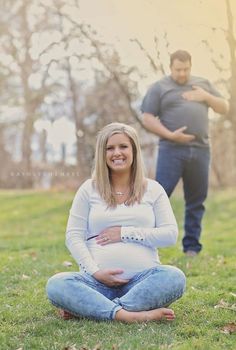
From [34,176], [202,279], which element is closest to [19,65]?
[34,176]

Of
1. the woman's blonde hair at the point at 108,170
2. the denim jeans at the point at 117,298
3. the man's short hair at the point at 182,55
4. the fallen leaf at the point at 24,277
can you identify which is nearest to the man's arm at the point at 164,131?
the man's short hair at the point at 182,55

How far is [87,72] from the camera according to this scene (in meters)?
15.1

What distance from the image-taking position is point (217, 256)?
20.4 ft

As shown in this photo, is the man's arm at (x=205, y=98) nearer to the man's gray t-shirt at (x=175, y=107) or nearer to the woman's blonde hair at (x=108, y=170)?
the man's gray t-shirt at (x=175, y=107)

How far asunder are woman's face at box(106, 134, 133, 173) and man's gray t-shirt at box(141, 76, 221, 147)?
2.01 m

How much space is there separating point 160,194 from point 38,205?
9.20m

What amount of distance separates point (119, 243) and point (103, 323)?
1.55 ft

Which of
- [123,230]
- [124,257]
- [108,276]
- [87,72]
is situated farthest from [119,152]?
[87,72]

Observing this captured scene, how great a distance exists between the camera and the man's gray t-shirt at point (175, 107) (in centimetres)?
555

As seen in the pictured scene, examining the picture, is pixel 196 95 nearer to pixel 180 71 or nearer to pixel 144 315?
A: pixel 180 71

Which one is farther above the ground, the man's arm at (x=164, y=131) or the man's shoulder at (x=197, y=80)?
the man's shoulder at (x=197, y=80)

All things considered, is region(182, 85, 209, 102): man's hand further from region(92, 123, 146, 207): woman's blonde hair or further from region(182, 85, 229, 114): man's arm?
region(92, 123, 146, 207): woman's blonde hair

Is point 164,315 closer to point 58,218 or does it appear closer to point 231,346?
point 231,346

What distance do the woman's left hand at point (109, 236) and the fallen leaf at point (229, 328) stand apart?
76cm
